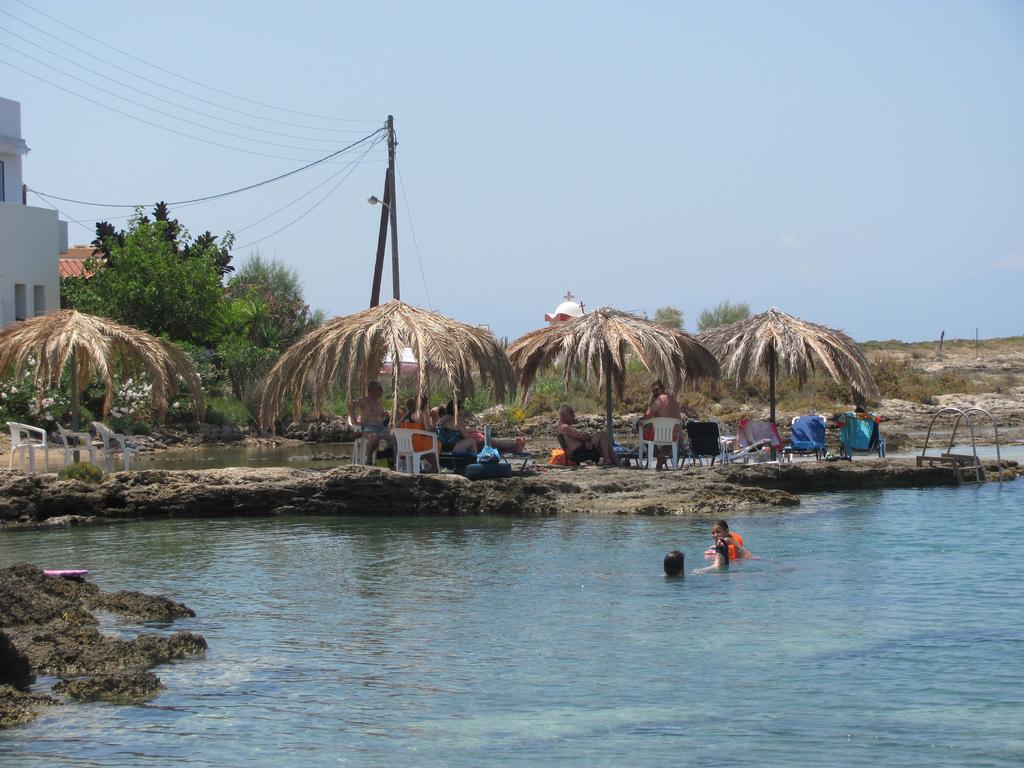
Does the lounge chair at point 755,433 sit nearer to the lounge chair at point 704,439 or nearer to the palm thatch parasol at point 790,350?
the lounge chair at point 704,439

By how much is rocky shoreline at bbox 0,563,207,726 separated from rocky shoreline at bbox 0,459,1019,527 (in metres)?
5.72

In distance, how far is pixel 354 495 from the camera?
18.3m

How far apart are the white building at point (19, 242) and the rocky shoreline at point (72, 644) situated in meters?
22.4

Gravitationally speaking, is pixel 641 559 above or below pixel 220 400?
below

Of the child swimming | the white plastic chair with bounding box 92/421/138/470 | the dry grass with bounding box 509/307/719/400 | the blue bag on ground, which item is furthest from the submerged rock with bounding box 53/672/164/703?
the dry grass with bounding box 509/307/719/400

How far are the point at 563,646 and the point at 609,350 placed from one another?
10155 millimetres

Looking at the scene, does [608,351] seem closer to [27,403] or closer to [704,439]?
[704,439]

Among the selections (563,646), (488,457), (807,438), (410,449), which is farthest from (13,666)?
(807,438)

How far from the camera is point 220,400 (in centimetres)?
3581

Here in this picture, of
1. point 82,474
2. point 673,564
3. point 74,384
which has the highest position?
point 74,384

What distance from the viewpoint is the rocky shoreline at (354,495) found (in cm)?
1777

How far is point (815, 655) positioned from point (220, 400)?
27.7 meters

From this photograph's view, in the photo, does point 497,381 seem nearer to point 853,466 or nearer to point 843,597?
point 853,466

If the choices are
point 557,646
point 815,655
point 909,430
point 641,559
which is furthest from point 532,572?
point 909,430
